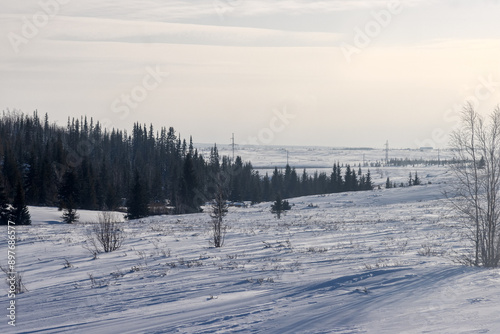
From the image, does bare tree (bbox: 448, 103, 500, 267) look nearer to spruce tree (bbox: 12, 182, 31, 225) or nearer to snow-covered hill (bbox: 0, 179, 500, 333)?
snow-covered hill (bbox: 0, 179, 500, 333)

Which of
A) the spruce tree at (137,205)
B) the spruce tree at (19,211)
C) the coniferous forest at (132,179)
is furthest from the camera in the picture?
the coniferous forest at (132,179)

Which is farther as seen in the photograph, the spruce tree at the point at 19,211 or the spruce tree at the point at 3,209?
the spruce tree at the point at 3,209

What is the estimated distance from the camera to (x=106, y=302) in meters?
8.62

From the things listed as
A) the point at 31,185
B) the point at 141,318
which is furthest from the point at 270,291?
the point at 31,185

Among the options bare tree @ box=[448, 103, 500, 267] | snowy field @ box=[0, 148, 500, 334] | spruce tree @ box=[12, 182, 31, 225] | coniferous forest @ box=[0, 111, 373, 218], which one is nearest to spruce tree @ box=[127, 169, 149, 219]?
coniferous forest @ box=[0, 111, 373, 218]

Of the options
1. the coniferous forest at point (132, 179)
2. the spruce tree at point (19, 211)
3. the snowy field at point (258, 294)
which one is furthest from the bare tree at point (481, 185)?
the spruce tree at point (19, 211)

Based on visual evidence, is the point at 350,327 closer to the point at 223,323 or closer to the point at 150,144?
the point at 223,323

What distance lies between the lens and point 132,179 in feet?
251

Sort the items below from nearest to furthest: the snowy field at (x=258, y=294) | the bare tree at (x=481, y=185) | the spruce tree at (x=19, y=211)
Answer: the snowy field at (x=258, y=294) → the bare tree at (x=481, y=185) → the spruce tree at (x=19, y=211)

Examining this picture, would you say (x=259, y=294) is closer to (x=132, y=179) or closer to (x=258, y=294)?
(x=258, y=294)

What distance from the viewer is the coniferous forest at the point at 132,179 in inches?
2244

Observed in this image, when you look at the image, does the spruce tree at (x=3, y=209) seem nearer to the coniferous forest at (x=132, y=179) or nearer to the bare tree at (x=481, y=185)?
the coniferous forest at (x=132, y=179)

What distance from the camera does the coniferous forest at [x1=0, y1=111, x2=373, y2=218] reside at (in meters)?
57.0

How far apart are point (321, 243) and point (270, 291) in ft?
32.4
